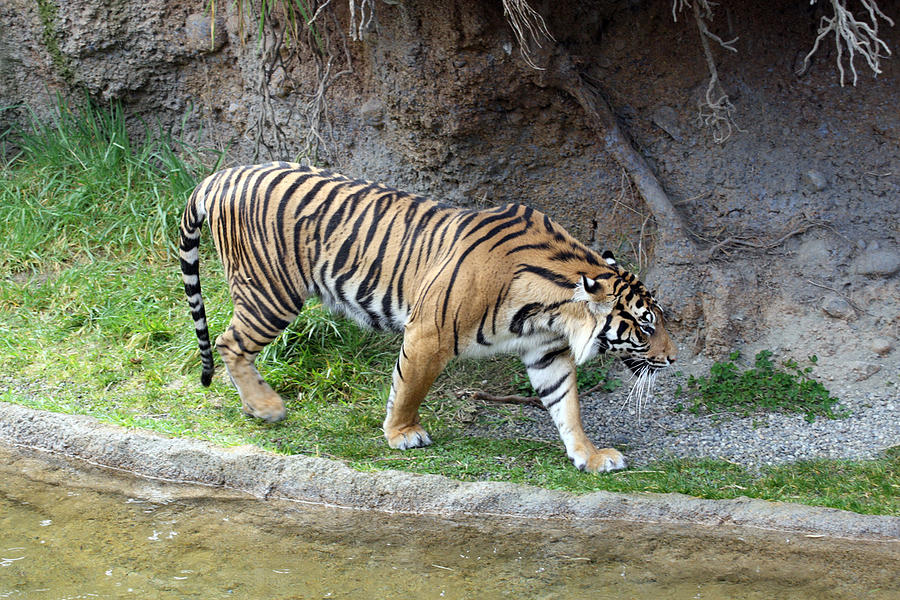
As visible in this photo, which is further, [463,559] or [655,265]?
[655,265]

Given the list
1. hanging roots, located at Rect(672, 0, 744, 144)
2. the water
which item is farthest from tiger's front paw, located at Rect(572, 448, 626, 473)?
hanging roots, located at Rect(672, 0, 744, 144)

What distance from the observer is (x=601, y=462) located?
12.9ft

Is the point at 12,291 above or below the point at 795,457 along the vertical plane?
above

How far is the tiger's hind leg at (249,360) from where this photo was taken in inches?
171

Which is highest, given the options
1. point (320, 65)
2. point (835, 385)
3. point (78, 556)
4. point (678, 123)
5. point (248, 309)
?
point (320, 65)

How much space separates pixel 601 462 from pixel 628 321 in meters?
0.62

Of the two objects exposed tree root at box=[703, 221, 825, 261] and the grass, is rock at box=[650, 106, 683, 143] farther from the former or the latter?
the grass

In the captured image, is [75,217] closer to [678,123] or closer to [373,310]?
[373,310]

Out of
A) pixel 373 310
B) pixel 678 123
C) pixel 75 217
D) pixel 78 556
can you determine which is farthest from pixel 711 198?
pixel 75 217

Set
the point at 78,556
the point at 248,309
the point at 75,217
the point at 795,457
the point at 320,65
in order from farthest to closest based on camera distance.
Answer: the point at 75,217
the point at 320,65
the point at 248,309
the point at 795,457
the point at 78,556

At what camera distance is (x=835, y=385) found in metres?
4.53

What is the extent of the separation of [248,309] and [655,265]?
2.17 meters

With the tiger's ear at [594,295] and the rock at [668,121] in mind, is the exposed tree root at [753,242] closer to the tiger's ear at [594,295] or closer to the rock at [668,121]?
the rock at [668,121]

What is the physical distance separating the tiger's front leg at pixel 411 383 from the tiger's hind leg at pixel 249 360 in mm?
583
